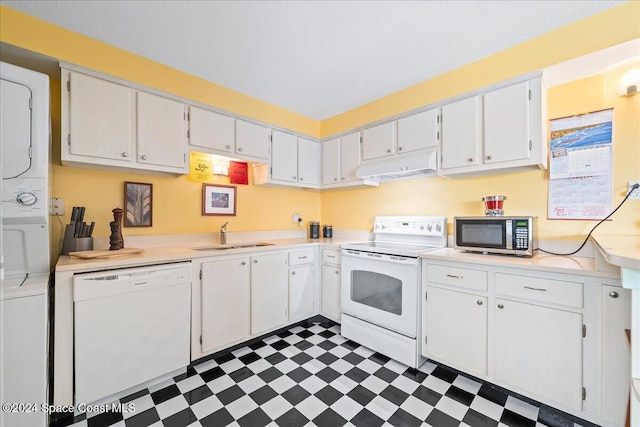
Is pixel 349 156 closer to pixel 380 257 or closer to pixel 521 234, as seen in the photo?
pixel 380 257

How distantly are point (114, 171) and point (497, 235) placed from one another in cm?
310

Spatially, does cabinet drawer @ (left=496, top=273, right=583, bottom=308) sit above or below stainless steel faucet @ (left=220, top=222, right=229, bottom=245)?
below

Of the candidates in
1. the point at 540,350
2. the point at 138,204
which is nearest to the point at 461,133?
the point at 540,350

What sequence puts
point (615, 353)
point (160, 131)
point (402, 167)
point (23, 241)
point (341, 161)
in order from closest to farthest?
point (615, 353) → point (23, 241) → point (160, 131) → point (402, 167) → point (341, 161)

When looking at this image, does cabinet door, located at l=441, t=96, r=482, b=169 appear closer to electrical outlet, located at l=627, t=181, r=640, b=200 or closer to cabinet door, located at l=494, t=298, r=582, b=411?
electrical outlet, located at l=627, t=181, r=640, b=200

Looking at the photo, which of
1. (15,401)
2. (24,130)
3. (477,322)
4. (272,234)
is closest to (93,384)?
(15,401)

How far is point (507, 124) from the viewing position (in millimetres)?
2008

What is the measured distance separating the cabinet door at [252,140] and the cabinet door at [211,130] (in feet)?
0.22

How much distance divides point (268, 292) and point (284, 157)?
60.1 inches

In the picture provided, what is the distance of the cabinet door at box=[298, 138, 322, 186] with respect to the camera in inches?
128

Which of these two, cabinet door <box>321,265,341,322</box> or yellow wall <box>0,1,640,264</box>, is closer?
yellow wall <box>0,1,640,264</box>

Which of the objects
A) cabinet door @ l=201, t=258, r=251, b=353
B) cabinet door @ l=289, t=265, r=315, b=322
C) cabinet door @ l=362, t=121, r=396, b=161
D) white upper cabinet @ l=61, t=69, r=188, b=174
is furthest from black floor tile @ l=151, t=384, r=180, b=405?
cabinet door @ l=362, t=121, r=396, b=161

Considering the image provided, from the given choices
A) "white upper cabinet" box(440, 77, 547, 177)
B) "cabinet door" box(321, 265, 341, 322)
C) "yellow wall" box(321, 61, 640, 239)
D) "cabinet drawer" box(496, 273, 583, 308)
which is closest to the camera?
"cabinet drawer" box(496, 273, 583, 308)

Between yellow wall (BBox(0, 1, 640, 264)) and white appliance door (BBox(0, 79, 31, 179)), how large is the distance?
53 centimetres
